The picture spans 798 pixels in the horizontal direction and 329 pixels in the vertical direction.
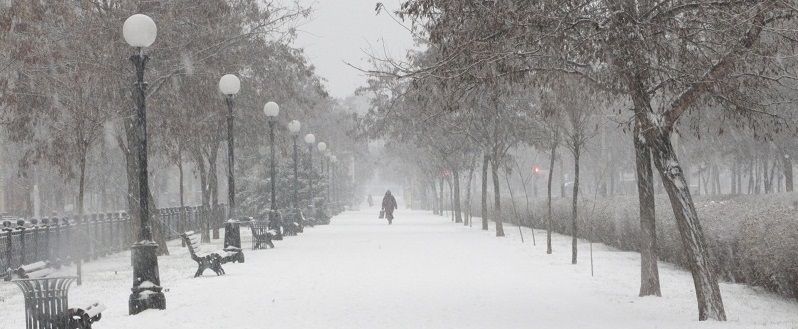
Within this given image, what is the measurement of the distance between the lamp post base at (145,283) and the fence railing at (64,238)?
4556 mm

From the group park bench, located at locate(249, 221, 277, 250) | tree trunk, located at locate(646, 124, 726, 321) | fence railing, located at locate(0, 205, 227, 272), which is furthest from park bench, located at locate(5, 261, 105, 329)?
park bench, located at locate(249, 221, 277, 250)

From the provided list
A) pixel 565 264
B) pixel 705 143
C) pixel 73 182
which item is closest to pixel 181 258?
pixel 565 264

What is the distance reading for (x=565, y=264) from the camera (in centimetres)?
1891

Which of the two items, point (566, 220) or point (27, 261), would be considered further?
point (566, 220)

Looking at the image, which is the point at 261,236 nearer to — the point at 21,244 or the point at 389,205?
the point at 21,244

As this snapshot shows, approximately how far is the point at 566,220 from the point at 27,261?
1833 centimetres

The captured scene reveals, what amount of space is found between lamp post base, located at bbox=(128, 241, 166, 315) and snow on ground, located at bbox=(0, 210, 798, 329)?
0.59 ft

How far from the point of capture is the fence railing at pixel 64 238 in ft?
59.0

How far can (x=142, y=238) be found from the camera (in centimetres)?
1304

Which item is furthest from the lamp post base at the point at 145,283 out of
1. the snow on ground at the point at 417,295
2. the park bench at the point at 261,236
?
the park bench at the point at 261,236

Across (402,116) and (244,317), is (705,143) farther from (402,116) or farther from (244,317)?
(244,317)

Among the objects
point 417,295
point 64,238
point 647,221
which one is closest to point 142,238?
point 417,295

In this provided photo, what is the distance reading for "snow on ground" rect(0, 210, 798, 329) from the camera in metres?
10.9

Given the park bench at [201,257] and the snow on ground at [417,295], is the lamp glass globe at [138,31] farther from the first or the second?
the park bench at [201,257]
